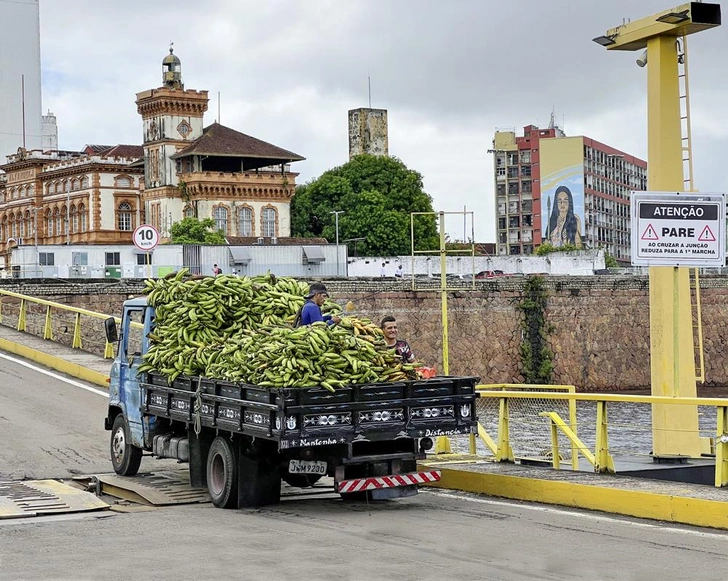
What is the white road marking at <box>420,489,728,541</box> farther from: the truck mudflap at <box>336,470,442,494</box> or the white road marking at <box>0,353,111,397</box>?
the white road marking at <box>0,353,111,397</box>

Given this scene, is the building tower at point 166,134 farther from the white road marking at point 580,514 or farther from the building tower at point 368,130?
the white road marking at point 580,514

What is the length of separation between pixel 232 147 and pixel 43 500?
326 feet

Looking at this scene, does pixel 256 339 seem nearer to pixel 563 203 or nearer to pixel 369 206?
pixel 369 206

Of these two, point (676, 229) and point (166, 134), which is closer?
point (676, 229)

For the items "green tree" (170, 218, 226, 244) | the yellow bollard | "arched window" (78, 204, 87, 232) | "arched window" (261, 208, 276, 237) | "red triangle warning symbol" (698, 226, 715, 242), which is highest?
"arched window" (78, 204, 87, 232)

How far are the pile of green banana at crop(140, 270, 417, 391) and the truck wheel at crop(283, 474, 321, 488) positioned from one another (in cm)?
138

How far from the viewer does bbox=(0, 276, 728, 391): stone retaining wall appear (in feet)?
207

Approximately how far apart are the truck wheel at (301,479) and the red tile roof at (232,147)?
9689cm

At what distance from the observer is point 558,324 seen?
219 feet

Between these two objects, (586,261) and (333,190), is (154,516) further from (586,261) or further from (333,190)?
(333,190)

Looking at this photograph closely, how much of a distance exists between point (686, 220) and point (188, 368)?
19.5ft

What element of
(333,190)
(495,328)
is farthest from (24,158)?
(495,328)

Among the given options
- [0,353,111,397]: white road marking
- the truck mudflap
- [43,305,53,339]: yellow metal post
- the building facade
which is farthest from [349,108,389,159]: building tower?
the truck mudflap

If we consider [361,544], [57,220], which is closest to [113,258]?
[57,220]
